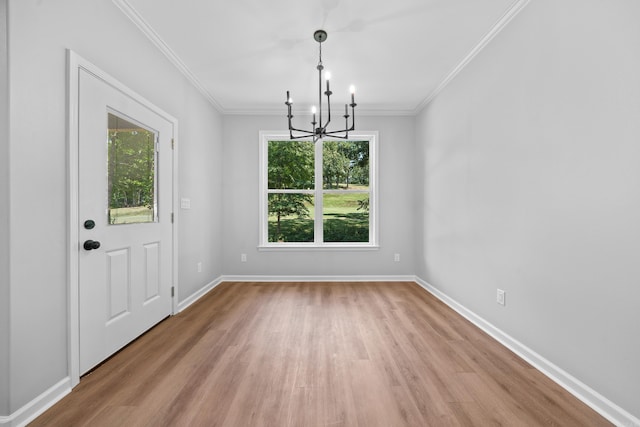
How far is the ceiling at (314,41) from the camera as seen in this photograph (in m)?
2.22

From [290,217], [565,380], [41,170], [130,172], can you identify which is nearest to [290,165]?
[290,217]

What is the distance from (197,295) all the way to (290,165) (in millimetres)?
2329

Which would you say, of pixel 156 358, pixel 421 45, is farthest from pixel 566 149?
pixel 156 358

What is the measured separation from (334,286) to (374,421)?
8.75ft

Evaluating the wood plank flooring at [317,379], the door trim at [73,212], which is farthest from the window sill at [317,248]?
the door trim at [73,212]

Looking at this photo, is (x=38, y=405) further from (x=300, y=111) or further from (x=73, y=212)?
(x=300, y=111)

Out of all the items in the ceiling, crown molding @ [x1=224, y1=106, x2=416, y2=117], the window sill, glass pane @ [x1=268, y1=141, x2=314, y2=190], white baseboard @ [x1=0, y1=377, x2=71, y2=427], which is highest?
the ceiling

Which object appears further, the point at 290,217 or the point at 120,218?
the point at 290,217

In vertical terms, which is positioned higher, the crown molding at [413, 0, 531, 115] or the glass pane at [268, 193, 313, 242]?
the crown molding at [413, 0, 531, 115]

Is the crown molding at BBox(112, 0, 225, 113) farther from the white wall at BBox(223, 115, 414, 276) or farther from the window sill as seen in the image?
the window sill

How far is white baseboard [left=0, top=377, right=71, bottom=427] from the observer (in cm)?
139

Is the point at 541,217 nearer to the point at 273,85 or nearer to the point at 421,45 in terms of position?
the point at 421,45

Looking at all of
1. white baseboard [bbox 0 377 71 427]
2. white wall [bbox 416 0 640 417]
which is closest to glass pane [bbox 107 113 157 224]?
white baseboard [bbox 0 377 71 427]

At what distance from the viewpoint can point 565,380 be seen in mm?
1756
